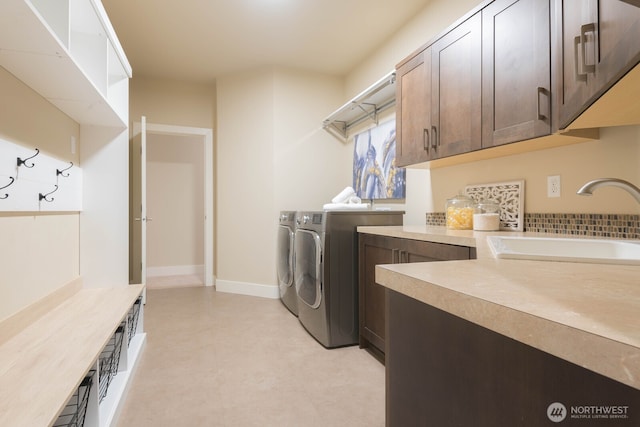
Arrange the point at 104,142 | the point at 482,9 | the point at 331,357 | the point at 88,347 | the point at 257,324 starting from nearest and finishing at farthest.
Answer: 1. the point at 88,347
2. the point at 482,9
3. the point at 331,357
4. the point at 104,142
5. the point at 257,324

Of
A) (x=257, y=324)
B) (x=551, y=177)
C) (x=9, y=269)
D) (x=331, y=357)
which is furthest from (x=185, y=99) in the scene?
(x=551, y=177)

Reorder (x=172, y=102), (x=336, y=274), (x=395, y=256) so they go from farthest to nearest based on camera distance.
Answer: (x=172, y=102)
(x=336, y=274)
(x=395, y=256)

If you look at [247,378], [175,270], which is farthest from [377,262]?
[175,270]

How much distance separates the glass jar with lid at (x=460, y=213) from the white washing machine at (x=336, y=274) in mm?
548

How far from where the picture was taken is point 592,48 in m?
1.07

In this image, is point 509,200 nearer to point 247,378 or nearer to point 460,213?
point 460,213

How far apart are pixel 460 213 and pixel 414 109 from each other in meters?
0.78

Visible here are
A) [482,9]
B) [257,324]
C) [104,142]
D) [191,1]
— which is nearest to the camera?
[482,9]

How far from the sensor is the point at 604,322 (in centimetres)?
43

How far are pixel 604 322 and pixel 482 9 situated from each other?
1.95 m

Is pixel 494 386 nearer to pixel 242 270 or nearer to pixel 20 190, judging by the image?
pixel 20 190

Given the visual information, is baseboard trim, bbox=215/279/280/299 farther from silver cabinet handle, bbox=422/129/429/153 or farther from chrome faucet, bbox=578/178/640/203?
chrome faucet, bbox=578/178/640/203

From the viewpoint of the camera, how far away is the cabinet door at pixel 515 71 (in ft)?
5.06

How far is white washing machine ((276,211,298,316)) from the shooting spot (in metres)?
3.29
